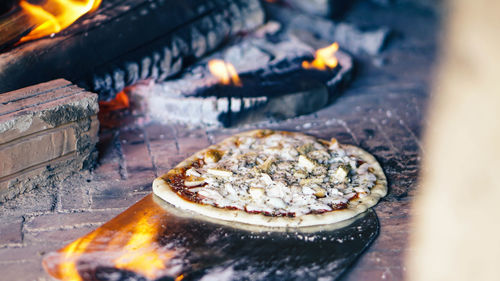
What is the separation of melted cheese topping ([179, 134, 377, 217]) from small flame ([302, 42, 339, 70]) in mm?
1058

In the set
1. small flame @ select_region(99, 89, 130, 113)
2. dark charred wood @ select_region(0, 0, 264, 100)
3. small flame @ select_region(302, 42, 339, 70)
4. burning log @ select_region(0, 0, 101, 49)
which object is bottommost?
small flame @ select_region(99, 89, 130, 113)

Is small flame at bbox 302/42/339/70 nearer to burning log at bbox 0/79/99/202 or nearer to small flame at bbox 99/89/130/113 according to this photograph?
small flame at bbox 99/89/130/113

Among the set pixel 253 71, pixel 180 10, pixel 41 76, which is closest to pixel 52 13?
pixel 41 76

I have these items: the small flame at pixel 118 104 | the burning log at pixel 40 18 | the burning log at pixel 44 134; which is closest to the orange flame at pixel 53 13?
the burning log at pixel 40 18

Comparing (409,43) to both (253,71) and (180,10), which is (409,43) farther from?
(180,10)

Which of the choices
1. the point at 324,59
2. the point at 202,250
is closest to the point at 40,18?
the point at 202,250

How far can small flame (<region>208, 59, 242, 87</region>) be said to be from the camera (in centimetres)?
367

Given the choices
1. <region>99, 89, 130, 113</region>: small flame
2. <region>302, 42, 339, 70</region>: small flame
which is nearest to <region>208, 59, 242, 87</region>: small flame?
<region>302, 42, 339, 70</region>: small flame

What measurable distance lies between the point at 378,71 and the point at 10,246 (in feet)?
11.4

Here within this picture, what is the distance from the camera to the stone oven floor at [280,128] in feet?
7.29

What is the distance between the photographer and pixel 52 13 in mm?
3195

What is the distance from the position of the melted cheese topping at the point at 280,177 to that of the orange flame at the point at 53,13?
1.37 m

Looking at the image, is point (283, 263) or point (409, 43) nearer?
point (283, 263)

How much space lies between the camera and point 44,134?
256 cm
